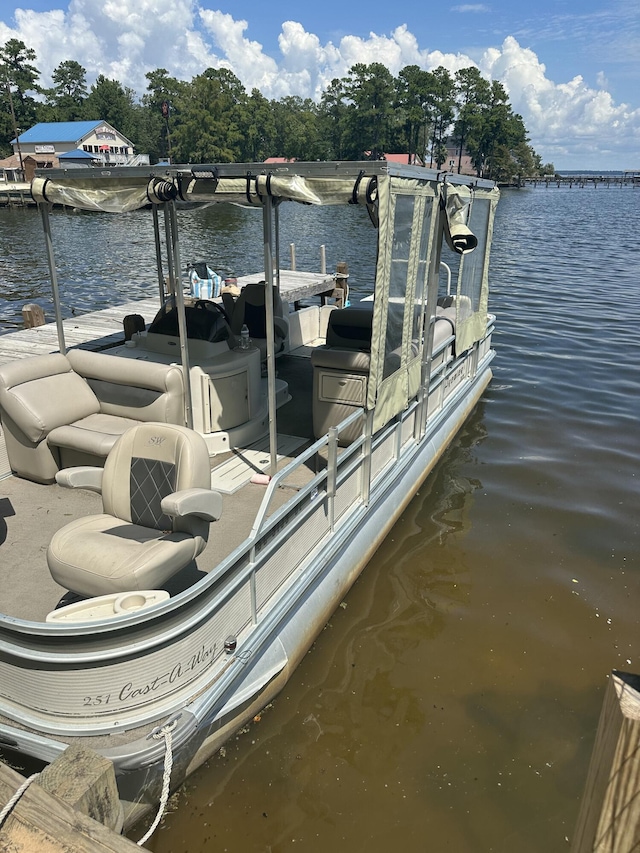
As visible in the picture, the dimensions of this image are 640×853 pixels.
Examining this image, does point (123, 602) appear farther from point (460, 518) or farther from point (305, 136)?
point (305, 136)

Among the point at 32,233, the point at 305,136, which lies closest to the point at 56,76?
the point at 305,136

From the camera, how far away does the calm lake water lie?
3857 millimetres

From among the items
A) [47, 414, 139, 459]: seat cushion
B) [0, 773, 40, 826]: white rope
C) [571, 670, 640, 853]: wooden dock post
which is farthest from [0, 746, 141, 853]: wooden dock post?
[47, 414, 139, 459]: seat cushion

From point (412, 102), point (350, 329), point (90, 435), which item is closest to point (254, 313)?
point (350, 329)

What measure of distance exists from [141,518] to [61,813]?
2372 millimetres

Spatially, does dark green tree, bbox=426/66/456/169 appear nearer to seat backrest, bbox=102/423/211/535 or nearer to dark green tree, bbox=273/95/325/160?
dark green tree, bbox=273/95/325/160

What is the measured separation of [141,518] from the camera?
14.0 feet

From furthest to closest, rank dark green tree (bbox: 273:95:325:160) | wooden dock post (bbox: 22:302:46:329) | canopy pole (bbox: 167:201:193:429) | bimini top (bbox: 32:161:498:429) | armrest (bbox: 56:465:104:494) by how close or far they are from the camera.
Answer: dark green tree (bbox: 273:95:325:160), wooden dock post (bbox: 22:302:46:329), canopy pole (bbox: 167:201:193:429), bimini top (bbox: 32:161:498:429), armrest (bbox: 56:465:104:494)

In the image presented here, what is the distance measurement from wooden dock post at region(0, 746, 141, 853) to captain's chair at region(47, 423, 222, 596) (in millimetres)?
1265

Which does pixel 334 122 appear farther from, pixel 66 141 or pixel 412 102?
pixel 66 141

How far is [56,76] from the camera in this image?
103 meters

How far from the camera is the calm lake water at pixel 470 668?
386cm

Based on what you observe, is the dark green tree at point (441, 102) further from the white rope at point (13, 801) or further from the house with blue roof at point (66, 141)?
the white rope at point (13, 801)

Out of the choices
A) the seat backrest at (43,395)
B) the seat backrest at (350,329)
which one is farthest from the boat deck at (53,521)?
the seat backrest at (350,329)
